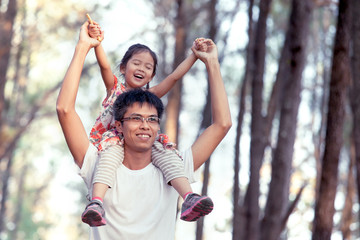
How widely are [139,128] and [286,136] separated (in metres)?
6.11

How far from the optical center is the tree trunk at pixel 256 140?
32.9ft

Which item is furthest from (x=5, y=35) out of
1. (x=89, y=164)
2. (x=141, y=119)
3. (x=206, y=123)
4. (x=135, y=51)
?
(x=141, y=119)

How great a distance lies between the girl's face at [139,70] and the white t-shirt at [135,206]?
108cm

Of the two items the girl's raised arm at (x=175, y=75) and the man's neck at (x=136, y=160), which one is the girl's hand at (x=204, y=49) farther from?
the man's neck at (x=136, y=160)

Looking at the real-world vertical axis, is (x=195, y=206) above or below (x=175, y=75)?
below

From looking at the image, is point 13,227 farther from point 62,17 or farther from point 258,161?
point 258,161

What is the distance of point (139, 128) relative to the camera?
11.6 ft

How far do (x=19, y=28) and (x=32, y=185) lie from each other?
18195 mm

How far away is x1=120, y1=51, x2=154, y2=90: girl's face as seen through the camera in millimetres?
4613

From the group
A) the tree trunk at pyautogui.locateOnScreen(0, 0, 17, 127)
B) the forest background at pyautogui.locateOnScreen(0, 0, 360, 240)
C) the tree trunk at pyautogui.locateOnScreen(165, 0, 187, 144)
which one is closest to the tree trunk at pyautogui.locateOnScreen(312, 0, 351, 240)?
the forest background at pyautogui.locateOnScreen(0, 0, 360, 240)

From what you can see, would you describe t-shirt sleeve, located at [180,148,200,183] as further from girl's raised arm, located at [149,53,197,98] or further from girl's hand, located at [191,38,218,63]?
girl's raised arm, located at [149,53,197,98]

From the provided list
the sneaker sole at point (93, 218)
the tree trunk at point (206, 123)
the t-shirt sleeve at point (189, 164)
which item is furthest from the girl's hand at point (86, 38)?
the tree trunk at point (206, 123)

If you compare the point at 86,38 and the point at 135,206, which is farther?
the point at 86,38

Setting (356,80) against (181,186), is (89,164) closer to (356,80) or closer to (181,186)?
(181,186)
